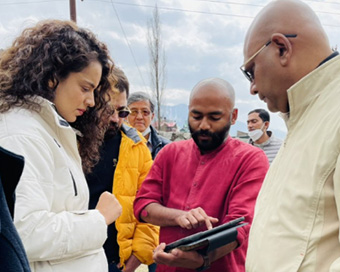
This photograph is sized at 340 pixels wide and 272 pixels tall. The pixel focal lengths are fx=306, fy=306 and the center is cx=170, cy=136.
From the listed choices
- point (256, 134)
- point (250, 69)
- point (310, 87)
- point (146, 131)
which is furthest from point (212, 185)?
point (256, 134)

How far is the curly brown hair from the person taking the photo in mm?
1234

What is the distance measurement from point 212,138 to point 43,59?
37.9 inches

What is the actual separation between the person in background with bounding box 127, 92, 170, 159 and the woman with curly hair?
1.70 m

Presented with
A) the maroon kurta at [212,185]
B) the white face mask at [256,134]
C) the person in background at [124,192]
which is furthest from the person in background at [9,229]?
the white face mask at [256,134]

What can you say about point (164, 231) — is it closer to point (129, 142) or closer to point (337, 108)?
point (129, 142)

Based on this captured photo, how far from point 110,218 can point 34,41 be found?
0.85 m

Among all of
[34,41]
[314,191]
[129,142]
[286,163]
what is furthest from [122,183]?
[314,191]

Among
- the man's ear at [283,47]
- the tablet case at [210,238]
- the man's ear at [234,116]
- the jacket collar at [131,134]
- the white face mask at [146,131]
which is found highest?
the man's ear at [283,47]

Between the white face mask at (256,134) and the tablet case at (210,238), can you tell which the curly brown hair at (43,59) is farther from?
the white face mask at (256,134)

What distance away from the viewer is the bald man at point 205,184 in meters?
1.48

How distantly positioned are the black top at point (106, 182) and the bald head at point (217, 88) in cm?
72

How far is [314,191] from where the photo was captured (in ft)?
2.85

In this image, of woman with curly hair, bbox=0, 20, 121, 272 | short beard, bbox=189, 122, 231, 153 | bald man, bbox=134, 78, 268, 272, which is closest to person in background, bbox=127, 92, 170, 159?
bald man, bbox=134, 78, 268, 272

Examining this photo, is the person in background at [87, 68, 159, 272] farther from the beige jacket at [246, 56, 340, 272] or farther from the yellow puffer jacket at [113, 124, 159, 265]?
the beige jacket at [246, 56, 340, 272]
